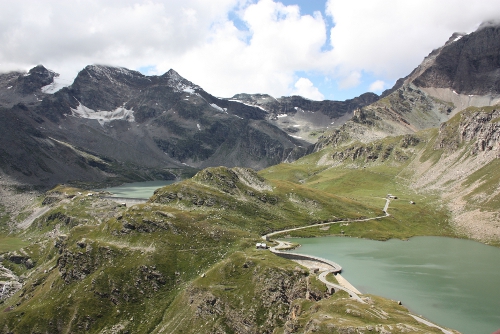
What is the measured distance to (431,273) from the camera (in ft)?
339

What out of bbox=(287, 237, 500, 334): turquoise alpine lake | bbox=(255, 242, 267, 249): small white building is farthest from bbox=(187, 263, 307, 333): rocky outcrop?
bbox=(255, 242, 267, 249): small white building

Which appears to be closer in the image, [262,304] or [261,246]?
[262,304]

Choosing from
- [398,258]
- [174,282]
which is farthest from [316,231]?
[174,282]

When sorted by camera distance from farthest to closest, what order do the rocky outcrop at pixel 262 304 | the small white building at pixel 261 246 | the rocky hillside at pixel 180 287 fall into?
the small white building at pixel 261 246
the rocky outcrop at pixel 262 304
the rocky hillside at pixel 180 287

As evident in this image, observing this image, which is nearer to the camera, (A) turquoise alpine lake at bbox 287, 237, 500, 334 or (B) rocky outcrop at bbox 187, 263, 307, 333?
(A) turquoise alpine lake at bbox 287, 237, 500, 334

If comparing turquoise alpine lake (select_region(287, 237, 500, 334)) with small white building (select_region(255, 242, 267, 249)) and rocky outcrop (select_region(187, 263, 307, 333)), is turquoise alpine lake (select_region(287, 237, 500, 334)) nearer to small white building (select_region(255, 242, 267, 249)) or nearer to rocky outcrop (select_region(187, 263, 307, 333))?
small white building (select_region(255, 242, 267, 249))

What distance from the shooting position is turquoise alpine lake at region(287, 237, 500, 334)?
7662 cm

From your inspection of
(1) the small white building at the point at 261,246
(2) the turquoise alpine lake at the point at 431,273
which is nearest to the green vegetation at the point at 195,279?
(1) the small white building at the point at 261,246

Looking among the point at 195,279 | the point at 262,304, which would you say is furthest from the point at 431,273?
the point at 195,279

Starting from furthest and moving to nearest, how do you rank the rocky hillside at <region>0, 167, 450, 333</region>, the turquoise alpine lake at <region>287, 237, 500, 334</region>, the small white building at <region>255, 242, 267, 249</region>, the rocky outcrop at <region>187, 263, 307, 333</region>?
the small white building at <region>255, 242, 267, 249</region> → the rocky outcrop at <region>187, 263, 307, 333</region> → the turquoise alpine lake at <region>287, 237, 500, 334</region> → the rocky hillside at <region>0, 167, 450, 333</region>

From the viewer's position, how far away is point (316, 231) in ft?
516

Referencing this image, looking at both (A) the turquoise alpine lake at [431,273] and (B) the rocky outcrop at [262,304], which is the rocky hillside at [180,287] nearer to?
(B) the rocky outcrop at [262,304]

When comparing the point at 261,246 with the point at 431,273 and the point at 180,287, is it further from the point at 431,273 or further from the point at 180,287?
the point at 431,273

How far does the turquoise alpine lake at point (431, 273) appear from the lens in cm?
7662
